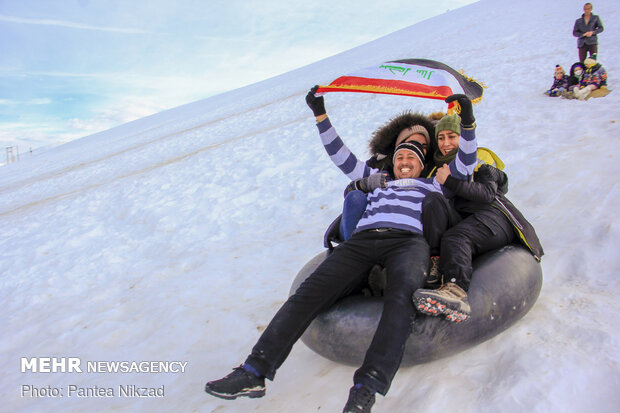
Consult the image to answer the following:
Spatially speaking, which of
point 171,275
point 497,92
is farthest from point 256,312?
point 497,92

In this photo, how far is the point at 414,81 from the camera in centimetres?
345

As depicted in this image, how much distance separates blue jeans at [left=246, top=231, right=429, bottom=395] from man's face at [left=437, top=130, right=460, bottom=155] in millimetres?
867

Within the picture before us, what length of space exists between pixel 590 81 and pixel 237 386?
7.76 meters

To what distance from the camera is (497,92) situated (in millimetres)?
8523

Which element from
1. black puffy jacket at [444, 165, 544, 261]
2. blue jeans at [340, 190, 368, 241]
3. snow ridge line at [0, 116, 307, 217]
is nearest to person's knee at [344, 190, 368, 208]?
blue jeans at [340, 190, 368, 241]

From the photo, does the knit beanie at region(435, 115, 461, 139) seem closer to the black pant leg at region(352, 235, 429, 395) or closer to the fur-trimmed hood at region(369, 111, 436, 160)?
the fur-trimmed hood at region(369, 111, 436, 160)

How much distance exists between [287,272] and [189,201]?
10.3 feet

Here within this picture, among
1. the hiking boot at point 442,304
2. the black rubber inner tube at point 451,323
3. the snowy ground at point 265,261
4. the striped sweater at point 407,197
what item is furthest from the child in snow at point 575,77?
the hiking boot at point 442,304

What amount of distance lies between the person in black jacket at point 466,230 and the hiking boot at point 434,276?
0.03 metres

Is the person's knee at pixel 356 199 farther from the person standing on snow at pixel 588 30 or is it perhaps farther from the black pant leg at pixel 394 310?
the person standing on snow at pixel 588 30

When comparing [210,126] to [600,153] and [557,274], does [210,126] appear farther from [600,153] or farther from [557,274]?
[557,274]

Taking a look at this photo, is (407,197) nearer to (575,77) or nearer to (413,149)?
(413,149)

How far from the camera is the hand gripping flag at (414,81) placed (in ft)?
10.8

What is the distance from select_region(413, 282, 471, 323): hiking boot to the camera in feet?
6.84
